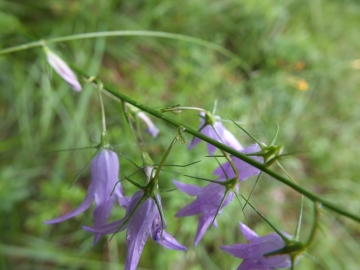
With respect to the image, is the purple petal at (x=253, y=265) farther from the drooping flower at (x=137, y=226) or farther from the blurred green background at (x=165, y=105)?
the blurred green background at (x=165, y=105)

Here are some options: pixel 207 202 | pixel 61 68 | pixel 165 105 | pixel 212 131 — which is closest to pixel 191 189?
pixel 207 202

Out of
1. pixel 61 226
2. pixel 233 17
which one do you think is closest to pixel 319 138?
pixel 233 17

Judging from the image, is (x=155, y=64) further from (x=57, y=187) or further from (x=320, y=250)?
(x=320, y=250)

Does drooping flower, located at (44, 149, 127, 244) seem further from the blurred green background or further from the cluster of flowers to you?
the blurred green background

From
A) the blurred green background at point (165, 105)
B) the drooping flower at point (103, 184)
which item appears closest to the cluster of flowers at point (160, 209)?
the drooping flower at point (103, 184)

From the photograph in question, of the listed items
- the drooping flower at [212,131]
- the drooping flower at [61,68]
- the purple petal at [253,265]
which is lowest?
the purple petal at [253,265]

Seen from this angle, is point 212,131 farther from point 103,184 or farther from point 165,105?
point 165,105

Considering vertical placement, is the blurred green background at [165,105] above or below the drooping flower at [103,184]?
above
